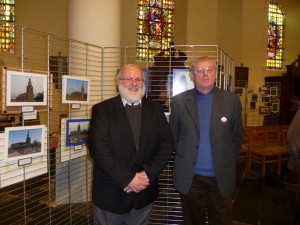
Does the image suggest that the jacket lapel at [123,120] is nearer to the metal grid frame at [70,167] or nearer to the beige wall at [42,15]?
the metal grid frame at [70,167]

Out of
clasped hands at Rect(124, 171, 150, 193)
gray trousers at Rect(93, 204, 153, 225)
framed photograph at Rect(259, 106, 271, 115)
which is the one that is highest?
framed photograph at Rect(259, 106, 271, 115)

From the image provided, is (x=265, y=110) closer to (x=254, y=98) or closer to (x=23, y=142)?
(x=254, y=98)

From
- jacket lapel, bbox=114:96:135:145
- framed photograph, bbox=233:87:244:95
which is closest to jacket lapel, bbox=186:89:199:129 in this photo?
jacket lapel, bbox=114:96:135:145

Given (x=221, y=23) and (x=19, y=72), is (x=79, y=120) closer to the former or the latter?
(x=19, y=72)

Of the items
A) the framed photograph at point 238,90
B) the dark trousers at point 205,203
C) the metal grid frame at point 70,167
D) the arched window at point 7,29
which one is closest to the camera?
the dark trousers at point 205,203

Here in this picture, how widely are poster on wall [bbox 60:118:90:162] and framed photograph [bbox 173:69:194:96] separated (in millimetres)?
923

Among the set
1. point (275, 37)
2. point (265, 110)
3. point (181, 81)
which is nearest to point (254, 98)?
point (265, 110)

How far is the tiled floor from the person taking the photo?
3.59m

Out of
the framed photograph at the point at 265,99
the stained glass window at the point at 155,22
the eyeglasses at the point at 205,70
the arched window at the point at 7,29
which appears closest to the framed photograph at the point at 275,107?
the framed photograph at the point at 265,99

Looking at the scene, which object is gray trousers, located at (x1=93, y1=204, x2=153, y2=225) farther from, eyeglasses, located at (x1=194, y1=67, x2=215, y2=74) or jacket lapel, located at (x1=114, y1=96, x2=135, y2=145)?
eyeglasses, located at (x1=194, y1=67, x2=215, y2=74)

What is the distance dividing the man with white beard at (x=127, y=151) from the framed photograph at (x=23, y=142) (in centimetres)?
43

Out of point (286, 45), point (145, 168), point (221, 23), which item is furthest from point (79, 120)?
point (286, 45)

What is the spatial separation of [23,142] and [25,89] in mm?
373

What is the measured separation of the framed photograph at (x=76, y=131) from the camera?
2.66 metres
